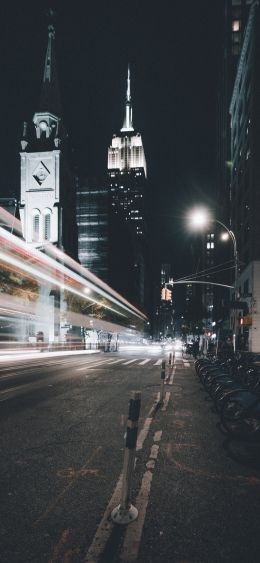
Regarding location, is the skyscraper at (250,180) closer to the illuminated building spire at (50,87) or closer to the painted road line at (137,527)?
the painted road line at (137,527)

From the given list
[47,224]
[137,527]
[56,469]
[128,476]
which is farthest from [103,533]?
[47,224]

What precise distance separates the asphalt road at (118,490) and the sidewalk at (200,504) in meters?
0.01

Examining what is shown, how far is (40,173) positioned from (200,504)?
8283cm

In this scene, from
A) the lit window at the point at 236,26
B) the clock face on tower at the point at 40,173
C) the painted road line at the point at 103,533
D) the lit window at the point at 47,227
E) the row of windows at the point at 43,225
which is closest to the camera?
the painted road line at the point at 103,533

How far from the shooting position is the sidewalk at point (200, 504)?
358 cm

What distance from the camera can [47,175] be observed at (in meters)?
80.8

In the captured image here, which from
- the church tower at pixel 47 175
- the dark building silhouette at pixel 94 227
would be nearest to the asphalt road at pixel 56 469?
the church tower at pixel 47 175

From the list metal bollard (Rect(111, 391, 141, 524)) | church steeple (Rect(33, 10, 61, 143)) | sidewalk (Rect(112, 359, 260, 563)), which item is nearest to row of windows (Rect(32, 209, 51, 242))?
church steeple (Rect(33, 10, 61, 143))

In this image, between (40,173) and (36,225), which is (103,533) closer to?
(36,225)

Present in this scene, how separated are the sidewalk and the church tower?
242ft

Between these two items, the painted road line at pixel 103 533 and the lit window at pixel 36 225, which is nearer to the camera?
the painted road line at pixel 103 533

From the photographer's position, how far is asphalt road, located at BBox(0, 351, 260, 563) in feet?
11.9

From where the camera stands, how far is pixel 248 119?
4644 centimetres

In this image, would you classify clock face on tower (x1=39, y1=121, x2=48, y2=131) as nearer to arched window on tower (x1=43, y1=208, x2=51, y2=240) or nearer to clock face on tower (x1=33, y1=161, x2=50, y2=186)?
clock face on tower (x1=33, y1=161, x2=50, y2=186)
